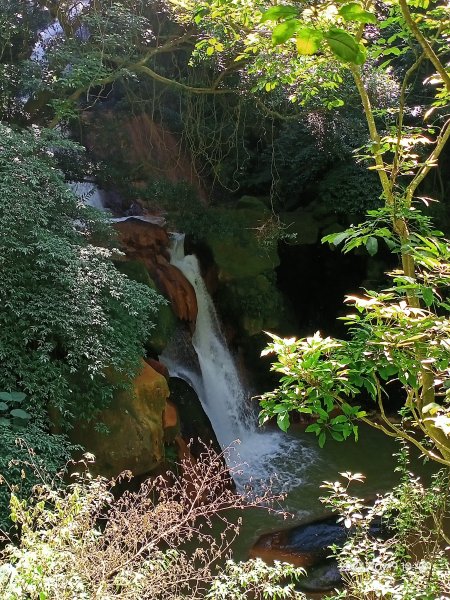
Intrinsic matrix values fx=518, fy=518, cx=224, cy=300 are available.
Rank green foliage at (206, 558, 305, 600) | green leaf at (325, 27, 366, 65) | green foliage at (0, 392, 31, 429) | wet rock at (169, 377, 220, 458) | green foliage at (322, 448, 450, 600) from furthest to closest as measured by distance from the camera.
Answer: wet rock at (169, 377, 220, 458)
green foliage at (0, 392, 31, 429)
green foliage at (206, 558, 305, 600)
green foliage at (322, 448, 450, 600)
green leaf at (325, 27, 366, 65)

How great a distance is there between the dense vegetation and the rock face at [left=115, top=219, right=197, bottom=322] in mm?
550

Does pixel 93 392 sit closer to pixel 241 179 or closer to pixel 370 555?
pixel 370 555

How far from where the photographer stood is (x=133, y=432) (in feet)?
15.9

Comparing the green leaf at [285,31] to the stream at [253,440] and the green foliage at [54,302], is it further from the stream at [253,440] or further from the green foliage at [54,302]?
the stream at [253,440]

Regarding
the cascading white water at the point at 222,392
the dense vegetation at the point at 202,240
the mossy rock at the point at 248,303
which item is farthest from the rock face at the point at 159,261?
the mossy rock at the point at 248,303

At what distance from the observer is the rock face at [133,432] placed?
4.59 metres

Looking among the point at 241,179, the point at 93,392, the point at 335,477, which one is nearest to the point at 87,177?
the point at 241,179

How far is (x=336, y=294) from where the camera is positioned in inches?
363

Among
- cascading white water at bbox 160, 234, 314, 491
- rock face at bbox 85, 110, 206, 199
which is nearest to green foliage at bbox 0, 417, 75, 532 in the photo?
cascading white water at bbox 160, 234, 314, 491

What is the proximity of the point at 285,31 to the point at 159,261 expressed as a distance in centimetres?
657

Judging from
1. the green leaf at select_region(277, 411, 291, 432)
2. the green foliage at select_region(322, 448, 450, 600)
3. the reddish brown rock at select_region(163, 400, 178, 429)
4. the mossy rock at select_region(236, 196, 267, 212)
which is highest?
the mossy rock at select_region(236, 196, 267, 212)

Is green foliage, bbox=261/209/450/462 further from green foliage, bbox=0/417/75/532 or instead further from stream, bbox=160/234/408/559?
stream, bbox=160/234/408/559

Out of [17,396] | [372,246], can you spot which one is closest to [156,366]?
[17,396]

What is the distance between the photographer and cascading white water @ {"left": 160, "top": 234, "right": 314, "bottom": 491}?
6887mm
